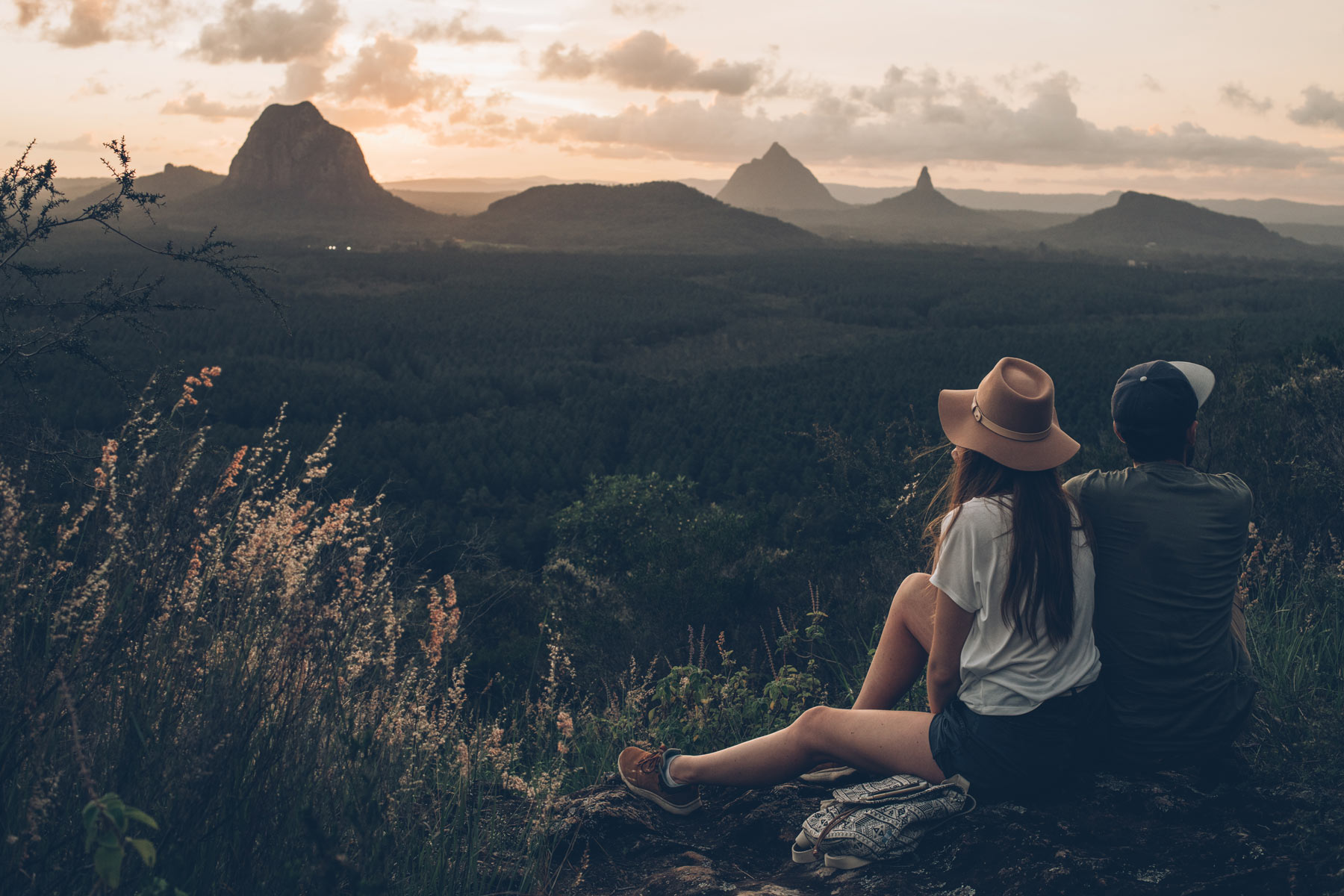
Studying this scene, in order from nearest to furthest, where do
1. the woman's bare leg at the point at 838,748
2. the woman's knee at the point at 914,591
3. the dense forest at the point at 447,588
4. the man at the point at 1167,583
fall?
1. the dense forest at the point at 447,588
2. the man at the point at 1167,583
3. the woman's bare leg at the point at 838,748
4. the woman's knee at the point at 914,591

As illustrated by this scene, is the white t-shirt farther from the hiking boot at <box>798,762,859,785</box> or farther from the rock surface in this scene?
the hiking boot at <box>798,762,859,785</box>

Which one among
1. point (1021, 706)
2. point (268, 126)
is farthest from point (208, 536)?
point (268, 126)

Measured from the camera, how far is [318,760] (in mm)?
2174

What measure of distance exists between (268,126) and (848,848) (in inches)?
5955

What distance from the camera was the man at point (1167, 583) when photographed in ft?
7.84

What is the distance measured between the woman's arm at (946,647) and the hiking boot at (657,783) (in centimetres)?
86

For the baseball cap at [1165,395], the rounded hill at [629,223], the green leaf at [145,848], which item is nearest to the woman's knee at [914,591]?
the baseball cap at [1165,395]

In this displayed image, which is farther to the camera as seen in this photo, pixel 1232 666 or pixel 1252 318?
pixel 1252 318

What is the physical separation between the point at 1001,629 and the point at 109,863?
205 centimetres

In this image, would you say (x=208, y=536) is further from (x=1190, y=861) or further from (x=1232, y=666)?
(x=1232, y=666)

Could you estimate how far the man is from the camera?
2.39 meters

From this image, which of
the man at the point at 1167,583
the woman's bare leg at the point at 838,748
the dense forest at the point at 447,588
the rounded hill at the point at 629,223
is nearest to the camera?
the dense forest at the point at 447,588

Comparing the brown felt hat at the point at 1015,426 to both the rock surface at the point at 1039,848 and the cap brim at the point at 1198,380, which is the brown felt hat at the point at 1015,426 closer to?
the cap brim at the point at 1198,380

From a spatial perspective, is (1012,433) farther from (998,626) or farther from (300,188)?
(300,188)
